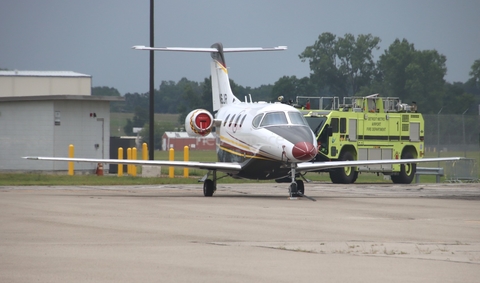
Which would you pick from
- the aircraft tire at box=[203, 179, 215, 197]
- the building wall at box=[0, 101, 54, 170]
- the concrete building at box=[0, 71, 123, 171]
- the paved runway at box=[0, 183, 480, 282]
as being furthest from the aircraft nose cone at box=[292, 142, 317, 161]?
the building wall at box=[0, 101, 54, 170]

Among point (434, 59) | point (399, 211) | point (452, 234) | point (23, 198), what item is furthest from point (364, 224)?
point (434, 59)

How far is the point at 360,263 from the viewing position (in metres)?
9.73

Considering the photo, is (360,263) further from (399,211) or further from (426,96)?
(426,96)

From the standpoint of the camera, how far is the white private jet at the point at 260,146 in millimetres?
21172

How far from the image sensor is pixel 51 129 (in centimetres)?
3559

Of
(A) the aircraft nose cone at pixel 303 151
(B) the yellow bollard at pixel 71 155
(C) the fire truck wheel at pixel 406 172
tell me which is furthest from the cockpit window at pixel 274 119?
(B) the yellow bollard at pixel 71 155

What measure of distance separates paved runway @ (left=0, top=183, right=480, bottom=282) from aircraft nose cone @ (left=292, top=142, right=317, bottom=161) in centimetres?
107

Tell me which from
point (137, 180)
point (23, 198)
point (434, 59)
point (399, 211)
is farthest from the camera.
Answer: point (434, 59)

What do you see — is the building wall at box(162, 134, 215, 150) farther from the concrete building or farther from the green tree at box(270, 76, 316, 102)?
the concrete building

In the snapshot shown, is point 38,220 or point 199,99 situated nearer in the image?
point 38,220

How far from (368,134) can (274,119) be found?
40.1ft

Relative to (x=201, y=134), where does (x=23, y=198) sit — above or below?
below

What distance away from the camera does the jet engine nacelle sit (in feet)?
80.7

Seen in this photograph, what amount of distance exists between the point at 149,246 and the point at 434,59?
8461 centimetres
